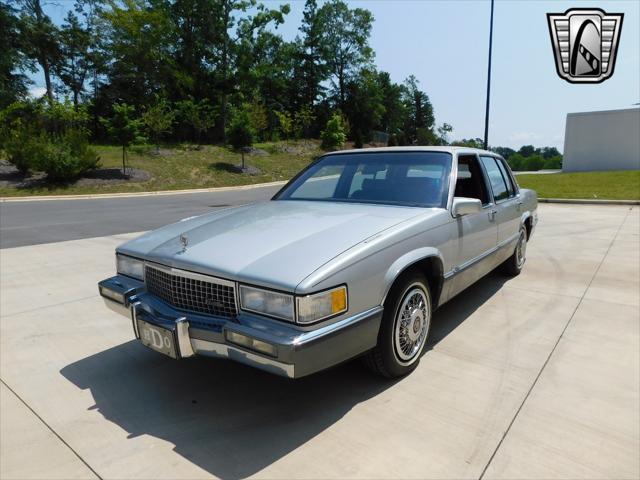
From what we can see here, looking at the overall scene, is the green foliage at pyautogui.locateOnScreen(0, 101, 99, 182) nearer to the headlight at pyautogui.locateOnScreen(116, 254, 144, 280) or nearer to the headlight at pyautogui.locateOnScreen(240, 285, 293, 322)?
the headlight at pyautogui.locateOnScreen(116, 254, 144, 280)

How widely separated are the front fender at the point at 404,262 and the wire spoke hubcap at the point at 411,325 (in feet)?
A: 0.78

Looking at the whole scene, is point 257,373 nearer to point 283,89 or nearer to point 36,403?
point 36,403

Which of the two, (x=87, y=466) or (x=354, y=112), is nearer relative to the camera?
(x=87, y=466)

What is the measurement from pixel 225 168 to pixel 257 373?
2397 centimetres

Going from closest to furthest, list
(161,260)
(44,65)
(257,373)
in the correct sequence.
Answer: (161,260) < (257,373) < (44,65)

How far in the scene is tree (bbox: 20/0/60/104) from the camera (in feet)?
112

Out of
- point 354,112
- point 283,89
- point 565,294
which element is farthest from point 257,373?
point 354,112

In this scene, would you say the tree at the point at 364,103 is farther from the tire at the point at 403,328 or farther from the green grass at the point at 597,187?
the tire at the point at 403,328

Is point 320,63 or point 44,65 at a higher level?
point 320,63

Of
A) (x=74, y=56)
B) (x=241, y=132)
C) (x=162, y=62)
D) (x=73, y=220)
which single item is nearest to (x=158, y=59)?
(x=162, y=62)

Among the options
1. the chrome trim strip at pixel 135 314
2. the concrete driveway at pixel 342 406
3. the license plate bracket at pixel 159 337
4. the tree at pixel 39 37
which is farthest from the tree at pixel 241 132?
the license plate bracket at pixel 159 337

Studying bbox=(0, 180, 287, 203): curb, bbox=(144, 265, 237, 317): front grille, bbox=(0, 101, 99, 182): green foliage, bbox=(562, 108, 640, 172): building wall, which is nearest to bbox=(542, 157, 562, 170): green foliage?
bbox=(562, 108, 640, 172): building wall

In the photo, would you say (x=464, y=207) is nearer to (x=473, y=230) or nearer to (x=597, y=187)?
(x=473, y=230)

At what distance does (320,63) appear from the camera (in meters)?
55.9
